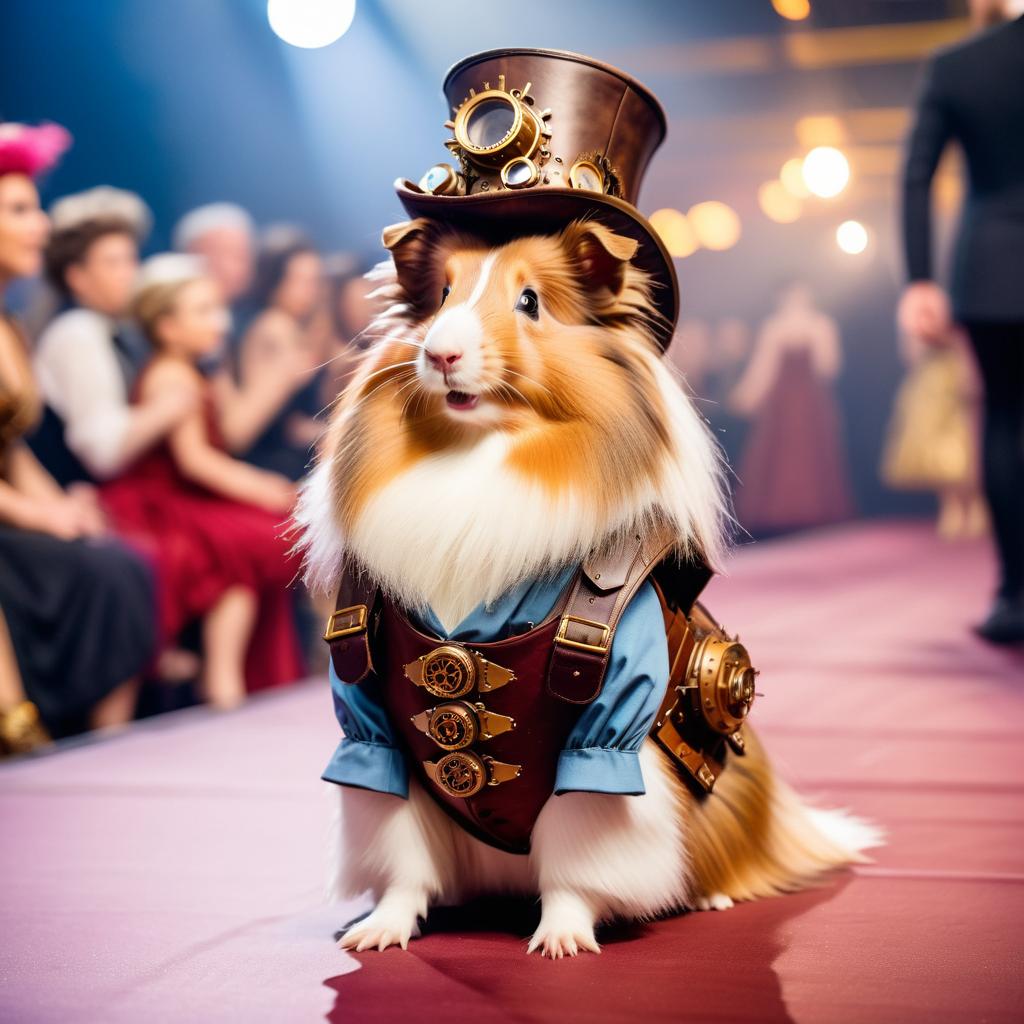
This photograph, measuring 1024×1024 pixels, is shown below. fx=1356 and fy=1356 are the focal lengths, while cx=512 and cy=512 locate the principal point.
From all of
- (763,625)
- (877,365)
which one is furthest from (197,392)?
(877,365)

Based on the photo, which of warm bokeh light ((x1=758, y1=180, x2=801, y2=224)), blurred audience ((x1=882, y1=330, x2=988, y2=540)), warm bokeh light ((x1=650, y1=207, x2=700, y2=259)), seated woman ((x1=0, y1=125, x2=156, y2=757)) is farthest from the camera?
blurred audience ((x1=882, y1=330, x2=988, y2=540))

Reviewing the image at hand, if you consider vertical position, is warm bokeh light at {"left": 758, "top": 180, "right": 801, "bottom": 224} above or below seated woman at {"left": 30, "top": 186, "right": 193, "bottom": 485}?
above

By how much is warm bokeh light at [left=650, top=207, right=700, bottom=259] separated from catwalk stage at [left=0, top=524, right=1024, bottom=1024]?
3.39 metres

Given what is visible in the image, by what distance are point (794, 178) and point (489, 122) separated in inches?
243

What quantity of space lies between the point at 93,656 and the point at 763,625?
2.23 m

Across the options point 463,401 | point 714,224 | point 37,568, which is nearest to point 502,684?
point 463,401

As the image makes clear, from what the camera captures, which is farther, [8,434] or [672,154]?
[672,154]

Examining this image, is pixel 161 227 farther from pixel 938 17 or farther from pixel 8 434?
pixel 938 17

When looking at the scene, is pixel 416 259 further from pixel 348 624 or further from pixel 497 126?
pixel 348 624

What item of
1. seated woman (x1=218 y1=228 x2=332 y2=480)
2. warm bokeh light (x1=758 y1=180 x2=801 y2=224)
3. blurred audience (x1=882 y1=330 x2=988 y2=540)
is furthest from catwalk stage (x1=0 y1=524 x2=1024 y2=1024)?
blurred audience (x1=882 y1=330 x2=988 y2=540)

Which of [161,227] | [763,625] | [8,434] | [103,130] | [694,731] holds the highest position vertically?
[103,130]

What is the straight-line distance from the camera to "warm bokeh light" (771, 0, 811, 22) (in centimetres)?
614

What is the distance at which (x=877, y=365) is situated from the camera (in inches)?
328

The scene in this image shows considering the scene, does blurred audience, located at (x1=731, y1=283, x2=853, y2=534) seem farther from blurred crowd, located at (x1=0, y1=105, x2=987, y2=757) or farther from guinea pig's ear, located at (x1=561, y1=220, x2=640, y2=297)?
guinea pig's ear, located at (x1=561, y1=220, x2=640, y2=297)
